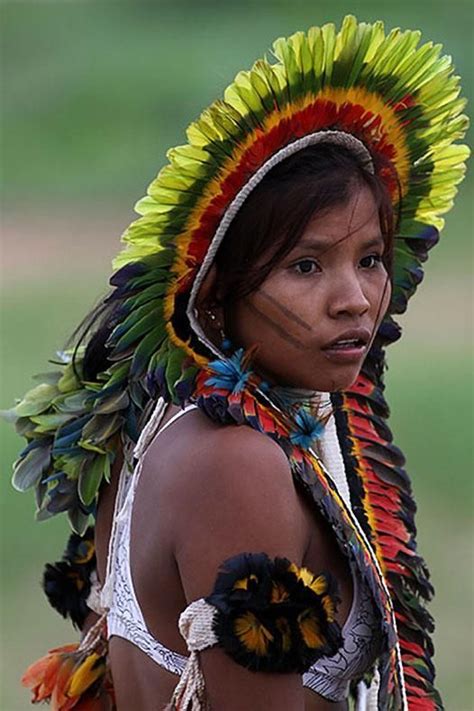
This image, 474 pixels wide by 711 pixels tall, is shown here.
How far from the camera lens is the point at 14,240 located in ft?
34.8

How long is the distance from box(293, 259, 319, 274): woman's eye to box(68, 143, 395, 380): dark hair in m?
0.03

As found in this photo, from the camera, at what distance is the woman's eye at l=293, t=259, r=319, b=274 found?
7.88ft

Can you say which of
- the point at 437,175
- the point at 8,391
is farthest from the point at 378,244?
the point at 8,391

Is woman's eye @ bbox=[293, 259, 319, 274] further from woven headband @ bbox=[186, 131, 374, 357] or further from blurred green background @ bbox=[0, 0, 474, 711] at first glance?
blurred green background @ bbox=[0, 0, 474, 711]

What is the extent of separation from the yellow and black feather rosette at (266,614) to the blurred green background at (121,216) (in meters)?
2.93

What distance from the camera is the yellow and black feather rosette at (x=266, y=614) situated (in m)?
2.19

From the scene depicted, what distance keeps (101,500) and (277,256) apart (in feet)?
1.98

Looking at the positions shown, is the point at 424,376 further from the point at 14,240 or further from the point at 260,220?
the point at 260,220

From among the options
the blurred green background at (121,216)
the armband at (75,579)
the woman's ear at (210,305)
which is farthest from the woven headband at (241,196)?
the blurred green background at (121,216)

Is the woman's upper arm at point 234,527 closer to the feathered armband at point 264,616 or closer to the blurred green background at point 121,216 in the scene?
the feathered armband at point 264,616

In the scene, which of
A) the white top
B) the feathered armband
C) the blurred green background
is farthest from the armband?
the blurred green background

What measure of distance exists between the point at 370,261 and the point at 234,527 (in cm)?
52

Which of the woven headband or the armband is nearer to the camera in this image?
the woven headband

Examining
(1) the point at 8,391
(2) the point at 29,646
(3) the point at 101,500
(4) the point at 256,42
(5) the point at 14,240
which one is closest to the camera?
(3) the point at 101,500
